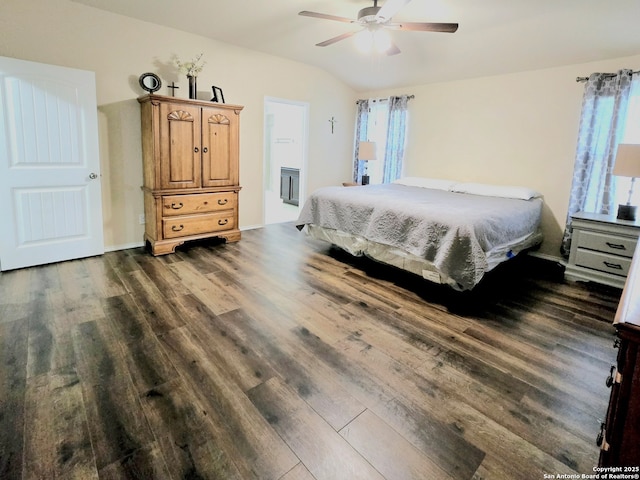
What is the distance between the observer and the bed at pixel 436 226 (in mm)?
2730

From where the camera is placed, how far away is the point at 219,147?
4.14 m

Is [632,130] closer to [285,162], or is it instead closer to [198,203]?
[198,203]

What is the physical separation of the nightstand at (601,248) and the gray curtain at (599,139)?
0.28 metres

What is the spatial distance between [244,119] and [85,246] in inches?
100

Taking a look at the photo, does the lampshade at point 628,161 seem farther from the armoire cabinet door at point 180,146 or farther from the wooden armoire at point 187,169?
the armoire cabinet door at point 180,146

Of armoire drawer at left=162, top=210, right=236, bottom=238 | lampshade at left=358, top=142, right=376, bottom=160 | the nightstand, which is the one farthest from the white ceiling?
armoire drawer at left=162, top=210, right=236, bottom=238

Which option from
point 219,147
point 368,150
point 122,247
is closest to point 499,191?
point 368,150

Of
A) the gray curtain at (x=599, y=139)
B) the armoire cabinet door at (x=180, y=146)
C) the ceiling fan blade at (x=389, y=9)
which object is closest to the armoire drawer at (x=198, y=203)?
the armoire cabinet door at (x=180, y=146)

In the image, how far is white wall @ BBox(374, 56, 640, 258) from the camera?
396 centimetres

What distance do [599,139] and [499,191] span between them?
1071 mm

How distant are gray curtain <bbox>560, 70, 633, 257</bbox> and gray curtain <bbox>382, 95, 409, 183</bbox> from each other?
2.34 metres

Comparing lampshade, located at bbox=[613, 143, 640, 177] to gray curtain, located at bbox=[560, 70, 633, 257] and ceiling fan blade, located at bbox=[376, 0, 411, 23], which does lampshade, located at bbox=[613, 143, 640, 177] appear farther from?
ceiling fan blade, located at bbox=[376, 0, 411, 23]

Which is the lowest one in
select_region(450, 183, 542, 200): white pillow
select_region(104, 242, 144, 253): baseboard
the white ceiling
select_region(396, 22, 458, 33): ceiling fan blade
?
select_region(104, 242, 144, 253): baseboard

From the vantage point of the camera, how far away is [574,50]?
3.58 m
